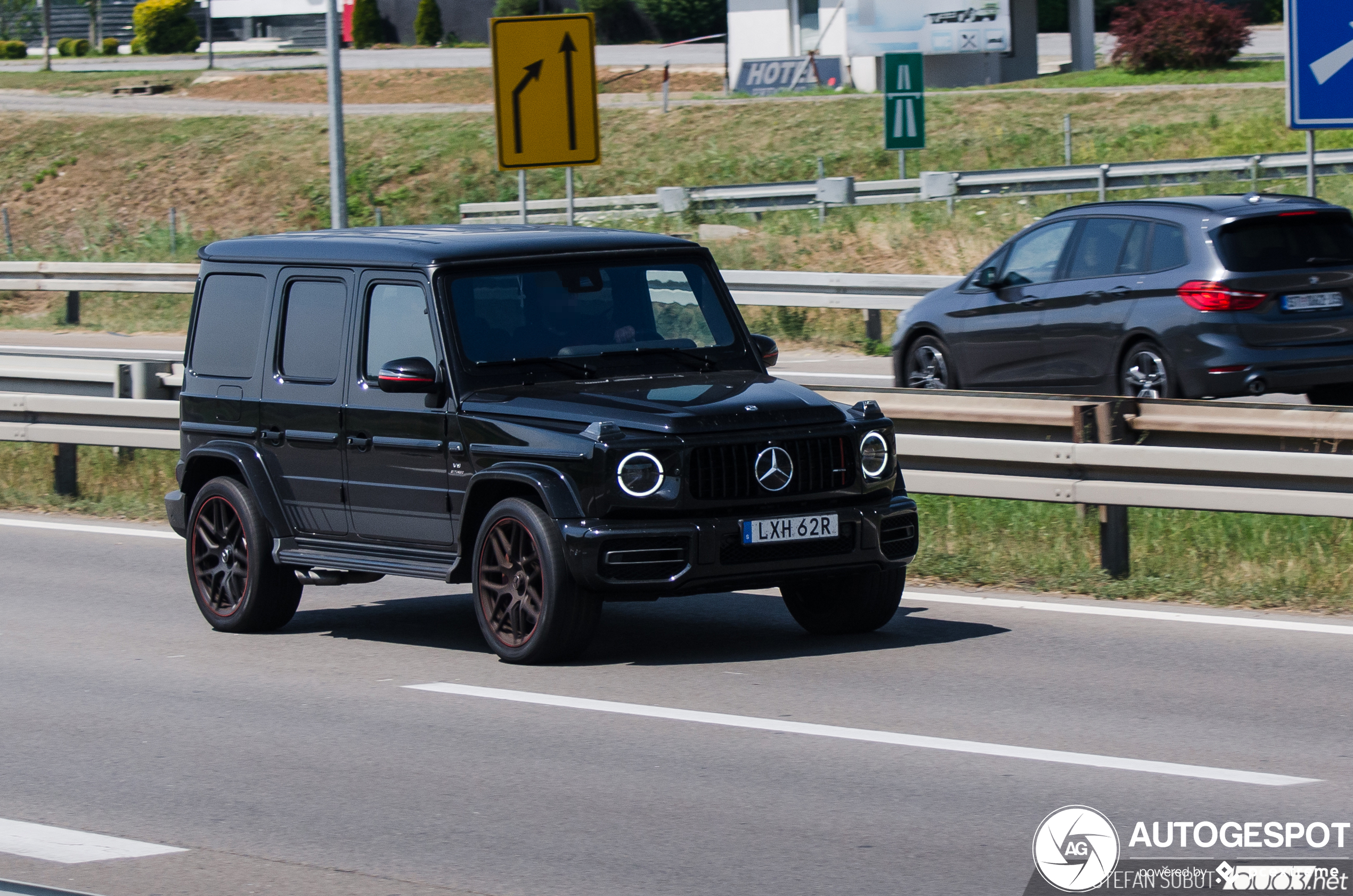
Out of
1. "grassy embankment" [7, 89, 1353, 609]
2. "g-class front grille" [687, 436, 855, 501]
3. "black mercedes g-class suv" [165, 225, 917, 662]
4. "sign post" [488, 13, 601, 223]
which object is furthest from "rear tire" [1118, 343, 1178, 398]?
"g-class front grille" [687, 436, 855, 501]

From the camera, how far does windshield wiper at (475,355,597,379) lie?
8.88 m

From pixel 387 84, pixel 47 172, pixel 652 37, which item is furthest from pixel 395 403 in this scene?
pixel 652 37

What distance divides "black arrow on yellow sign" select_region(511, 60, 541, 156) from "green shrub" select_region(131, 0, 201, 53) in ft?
234

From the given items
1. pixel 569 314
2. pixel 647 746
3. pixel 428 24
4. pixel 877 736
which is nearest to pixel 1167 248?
pixel 569 314

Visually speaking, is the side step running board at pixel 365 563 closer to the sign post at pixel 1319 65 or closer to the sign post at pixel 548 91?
the sign post at pixel 1319 65

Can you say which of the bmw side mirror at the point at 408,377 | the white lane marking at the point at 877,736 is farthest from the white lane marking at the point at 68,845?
the bmw side mirror at the point at 408,377

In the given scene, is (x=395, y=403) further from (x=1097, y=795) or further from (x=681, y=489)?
(x=1097, y=795)

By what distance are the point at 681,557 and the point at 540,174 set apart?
42705 mm

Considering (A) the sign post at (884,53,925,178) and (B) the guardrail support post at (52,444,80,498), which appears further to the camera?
(A) the sign post at (884,53,925,178)

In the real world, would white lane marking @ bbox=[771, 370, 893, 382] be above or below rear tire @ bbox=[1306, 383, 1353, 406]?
below

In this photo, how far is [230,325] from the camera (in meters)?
9.98

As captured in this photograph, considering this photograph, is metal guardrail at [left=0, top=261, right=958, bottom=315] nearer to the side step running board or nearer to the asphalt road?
the side step running board

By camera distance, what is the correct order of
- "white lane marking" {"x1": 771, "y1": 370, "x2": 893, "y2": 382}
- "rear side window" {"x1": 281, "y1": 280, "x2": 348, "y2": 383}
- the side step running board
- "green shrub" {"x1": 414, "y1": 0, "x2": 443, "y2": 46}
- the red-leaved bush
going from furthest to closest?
"green shrub" {"x1": 414, "y1": 0, "x2": 443, "y2": 46} < the red-leaved bush < "white lane marking" {"x1": 771, "y1": 370, "x2": 893, "y2": 382} < "rear side window" {"x1": 281, "y1": 280, "x2": 348, "y2": 383} < the side step running board

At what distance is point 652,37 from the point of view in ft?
253
